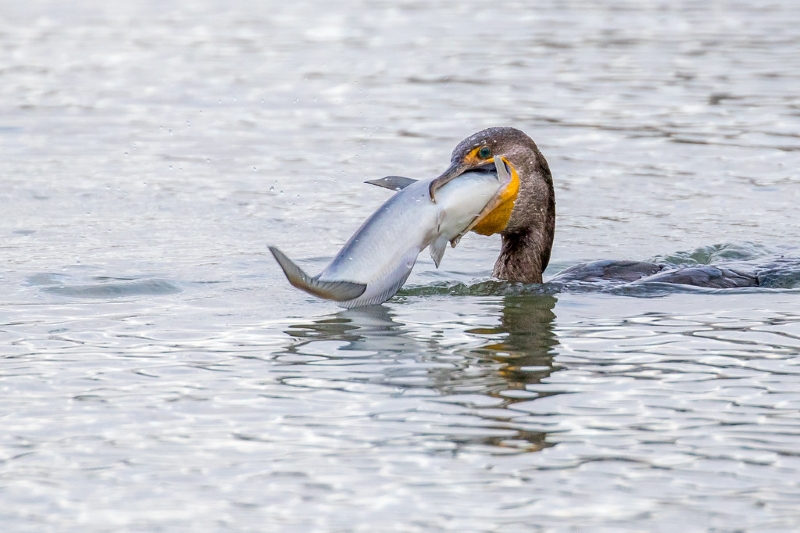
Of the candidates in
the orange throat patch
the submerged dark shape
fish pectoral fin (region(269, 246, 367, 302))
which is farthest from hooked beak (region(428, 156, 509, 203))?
fish pectoral fin (region(269, 246, 367, 302))

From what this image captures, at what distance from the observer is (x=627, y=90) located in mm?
15977

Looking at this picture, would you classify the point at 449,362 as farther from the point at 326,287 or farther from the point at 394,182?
the point at 394,182

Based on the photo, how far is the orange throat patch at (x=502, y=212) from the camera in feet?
23.3

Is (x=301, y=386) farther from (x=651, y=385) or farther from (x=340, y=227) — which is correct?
(x=340, y=227)

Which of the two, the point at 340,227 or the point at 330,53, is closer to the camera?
the point at 340,227

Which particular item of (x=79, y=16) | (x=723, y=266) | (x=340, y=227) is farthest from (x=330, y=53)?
(x=723, y=266)

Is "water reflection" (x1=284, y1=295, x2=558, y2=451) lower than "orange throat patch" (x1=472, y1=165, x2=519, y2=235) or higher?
lower

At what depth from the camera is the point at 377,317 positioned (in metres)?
7.19

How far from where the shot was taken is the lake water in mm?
4574

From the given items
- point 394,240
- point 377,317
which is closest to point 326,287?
point 394,240

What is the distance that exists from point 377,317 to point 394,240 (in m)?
1.02

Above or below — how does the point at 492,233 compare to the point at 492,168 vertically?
below

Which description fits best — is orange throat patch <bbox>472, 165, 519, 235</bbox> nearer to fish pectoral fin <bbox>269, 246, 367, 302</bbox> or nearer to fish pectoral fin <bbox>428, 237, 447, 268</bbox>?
fish pectoral fin <bbox>428, 237, 447, 268</bbox>

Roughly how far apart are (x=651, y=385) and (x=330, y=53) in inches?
535
